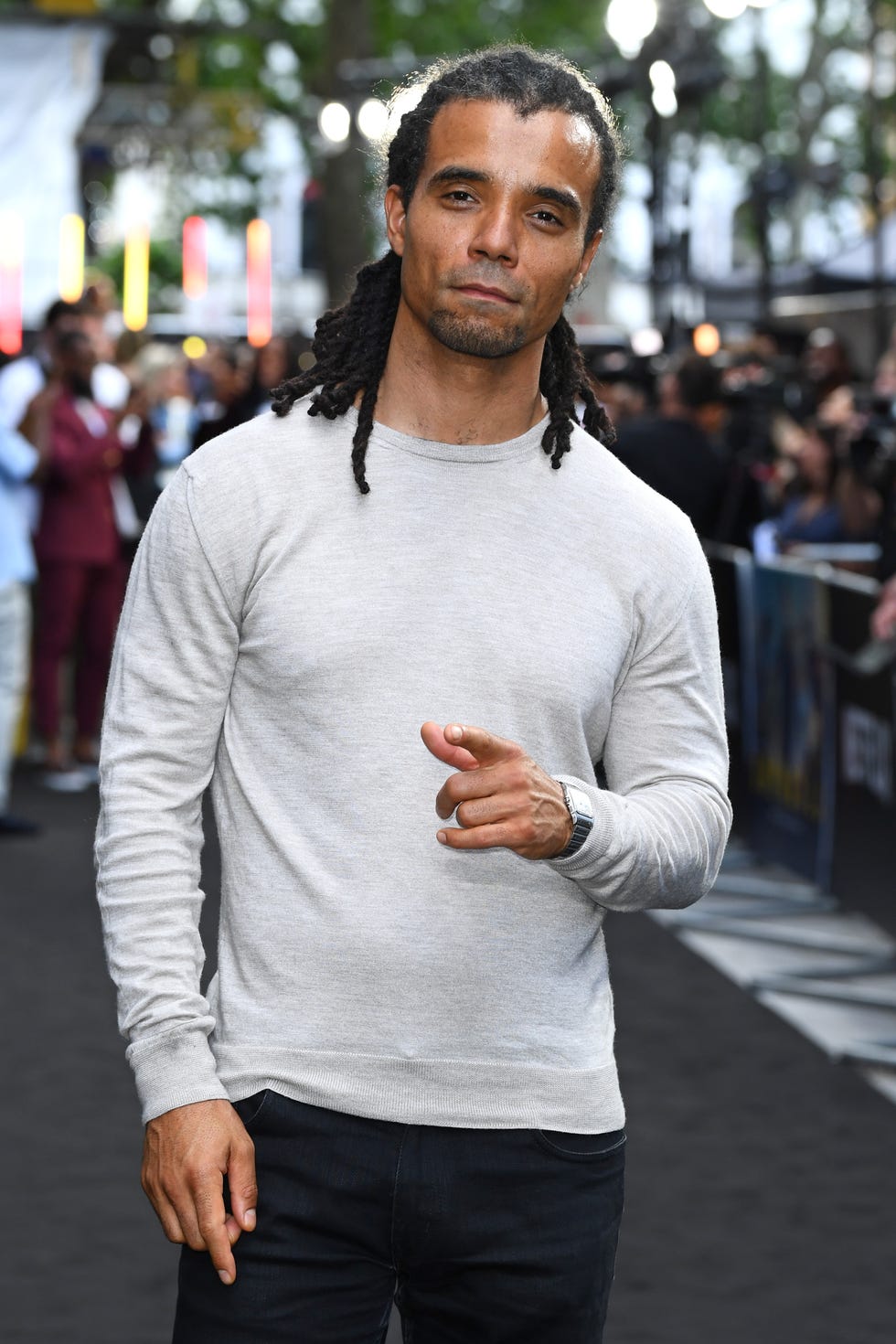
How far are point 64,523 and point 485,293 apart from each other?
818cm

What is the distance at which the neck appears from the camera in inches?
91.9

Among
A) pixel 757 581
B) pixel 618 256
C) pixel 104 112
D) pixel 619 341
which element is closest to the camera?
pixel 757 581

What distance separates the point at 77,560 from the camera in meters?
10.3

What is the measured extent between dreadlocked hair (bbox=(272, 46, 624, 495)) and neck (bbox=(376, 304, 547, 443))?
31mm

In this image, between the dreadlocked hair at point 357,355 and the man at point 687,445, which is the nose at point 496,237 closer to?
the dreadlocked hair at point 357,355

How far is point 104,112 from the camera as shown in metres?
26.2

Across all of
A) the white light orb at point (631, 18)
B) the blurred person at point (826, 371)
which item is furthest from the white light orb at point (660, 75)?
the blurred person at point (826, 371)

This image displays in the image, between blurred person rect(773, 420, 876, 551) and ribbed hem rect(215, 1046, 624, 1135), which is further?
blurred person rect(773, 420, 876, 551)

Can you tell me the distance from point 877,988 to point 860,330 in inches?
574

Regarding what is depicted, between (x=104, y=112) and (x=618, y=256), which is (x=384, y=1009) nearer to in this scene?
(x=104, y=112)

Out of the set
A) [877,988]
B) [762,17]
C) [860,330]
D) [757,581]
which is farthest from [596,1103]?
[860,330]

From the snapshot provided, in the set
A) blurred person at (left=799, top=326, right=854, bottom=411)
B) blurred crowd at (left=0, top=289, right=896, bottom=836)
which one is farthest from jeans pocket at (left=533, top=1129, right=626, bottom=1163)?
blurred person at (left=799, top=326, right=854, bottom=411)

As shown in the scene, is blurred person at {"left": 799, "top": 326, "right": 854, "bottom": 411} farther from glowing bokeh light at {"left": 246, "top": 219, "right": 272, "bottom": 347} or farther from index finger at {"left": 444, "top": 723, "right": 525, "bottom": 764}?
glowing bokeh light at {"left": 246, "top": 219, "right": 272, "bottom": 347}

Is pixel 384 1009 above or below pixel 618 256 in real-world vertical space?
above
